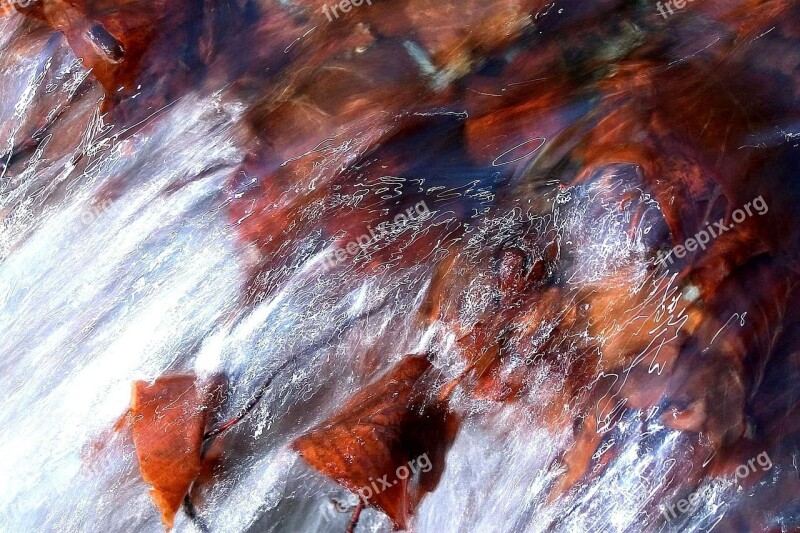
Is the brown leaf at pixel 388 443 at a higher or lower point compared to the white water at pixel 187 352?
lower

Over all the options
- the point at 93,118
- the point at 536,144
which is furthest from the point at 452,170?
the point at 93,118

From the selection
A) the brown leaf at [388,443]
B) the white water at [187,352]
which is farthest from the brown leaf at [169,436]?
the brown leaf at [388,443]

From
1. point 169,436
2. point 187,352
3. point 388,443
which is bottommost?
point 388,443

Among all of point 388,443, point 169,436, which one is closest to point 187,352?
point 169,436

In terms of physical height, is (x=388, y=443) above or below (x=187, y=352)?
below

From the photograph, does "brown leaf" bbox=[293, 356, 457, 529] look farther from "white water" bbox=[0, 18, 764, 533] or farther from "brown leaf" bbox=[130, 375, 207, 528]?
"brown leaf" bbox=[130, 375, 207, 528]

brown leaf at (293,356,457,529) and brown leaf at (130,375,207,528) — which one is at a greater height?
brown leaf at (130,375,207,528)

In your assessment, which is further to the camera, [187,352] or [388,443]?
[187,352]

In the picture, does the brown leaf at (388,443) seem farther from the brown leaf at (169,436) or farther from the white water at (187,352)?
the brown leaf at (169,436)

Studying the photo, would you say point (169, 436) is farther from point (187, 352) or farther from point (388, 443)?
point (388, 443)

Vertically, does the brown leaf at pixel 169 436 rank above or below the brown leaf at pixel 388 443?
above

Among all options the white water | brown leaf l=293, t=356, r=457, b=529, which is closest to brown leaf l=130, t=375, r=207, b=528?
the white water

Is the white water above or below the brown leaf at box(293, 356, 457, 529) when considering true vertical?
above
